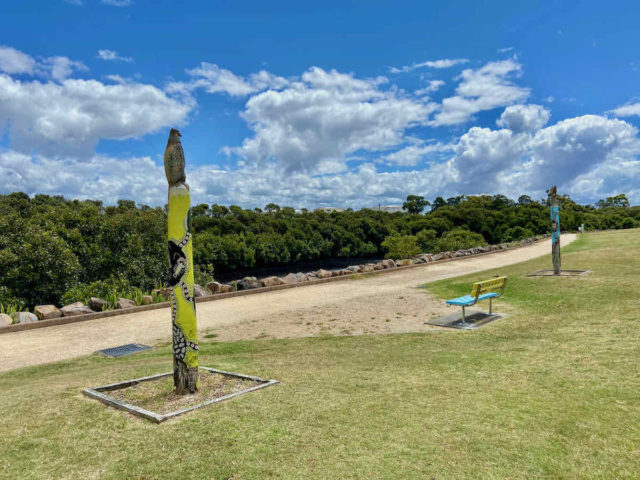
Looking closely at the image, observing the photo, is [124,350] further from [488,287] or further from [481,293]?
[488,287]

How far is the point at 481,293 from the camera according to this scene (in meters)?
8.14

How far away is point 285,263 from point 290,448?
151 ft

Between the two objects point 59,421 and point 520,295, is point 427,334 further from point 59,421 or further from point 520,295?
point 59,421

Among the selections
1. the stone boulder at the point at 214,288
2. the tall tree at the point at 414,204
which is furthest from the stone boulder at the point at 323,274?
the tall tree at the point at 414,204

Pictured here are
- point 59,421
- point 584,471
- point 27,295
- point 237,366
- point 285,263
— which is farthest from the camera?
point 285,263

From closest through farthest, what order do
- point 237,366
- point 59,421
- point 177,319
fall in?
point 59,421 → point 177,319 → point 237,366

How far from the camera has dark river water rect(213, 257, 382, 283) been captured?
1648 inches

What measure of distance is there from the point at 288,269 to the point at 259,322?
132 ft

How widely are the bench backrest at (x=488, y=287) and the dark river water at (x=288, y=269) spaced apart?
104 ft

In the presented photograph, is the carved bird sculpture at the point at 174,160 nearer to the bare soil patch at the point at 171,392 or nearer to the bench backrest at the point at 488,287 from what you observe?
the bare soil patch at the point at 171,392

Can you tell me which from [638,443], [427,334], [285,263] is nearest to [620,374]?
[638,443]

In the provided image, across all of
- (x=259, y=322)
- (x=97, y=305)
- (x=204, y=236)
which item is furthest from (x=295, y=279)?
(x=204, y=236)

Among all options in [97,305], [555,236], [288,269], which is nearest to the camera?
[97,305]

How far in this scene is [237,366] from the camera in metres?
5.29
